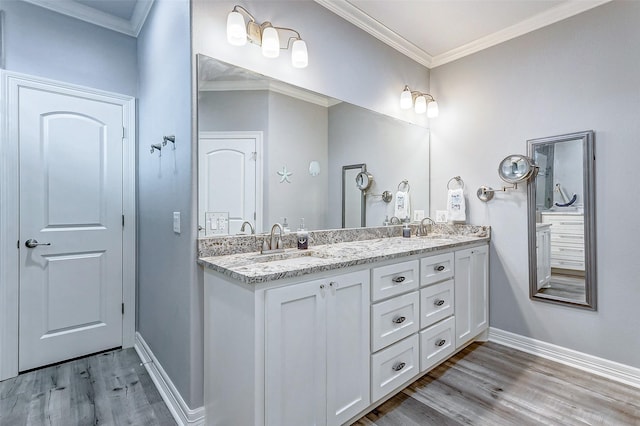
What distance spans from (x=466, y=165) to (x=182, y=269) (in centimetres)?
256

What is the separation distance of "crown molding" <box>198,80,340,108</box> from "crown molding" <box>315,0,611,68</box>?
2.16ft

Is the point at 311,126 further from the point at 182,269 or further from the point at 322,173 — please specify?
the point at 182,269

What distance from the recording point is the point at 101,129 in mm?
2477

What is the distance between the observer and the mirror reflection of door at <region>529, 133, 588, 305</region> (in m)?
2.25

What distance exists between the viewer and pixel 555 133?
2375mm

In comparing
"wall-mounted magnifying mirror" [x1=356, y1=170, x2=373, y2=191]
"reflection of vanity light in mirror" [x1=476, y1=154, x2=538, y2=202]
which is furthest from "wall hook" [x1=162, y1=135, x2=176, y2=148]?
"reflection of vanity light in mirror" [x1=476, y1=154, x2=538, y2=202]

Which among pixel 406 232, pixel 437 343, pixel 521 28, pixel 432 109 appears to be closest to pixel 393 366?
pixel 437 343

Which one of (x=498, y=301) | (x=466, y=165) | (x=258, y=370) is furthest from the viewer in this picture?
(x=466, y=165)

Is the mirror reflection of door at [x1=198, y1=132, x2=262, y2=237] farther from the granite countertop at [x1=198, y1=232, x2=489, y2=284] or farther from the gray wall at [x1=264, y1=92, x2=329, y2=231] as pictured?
the granite countertop at [x1=198, y1=232, x2=489, y2=284]

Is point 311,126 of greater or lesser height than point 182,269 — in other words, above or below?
above

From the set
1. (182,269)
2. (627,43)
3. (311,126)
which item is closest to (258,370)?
(182,269)

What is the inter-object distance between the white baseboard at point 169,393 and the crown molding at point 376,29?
266cm

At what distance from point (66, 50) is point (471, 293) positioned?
143 inches

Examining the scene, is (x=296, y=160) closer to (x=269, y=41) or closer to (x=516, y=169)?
(x=269, y=41)
